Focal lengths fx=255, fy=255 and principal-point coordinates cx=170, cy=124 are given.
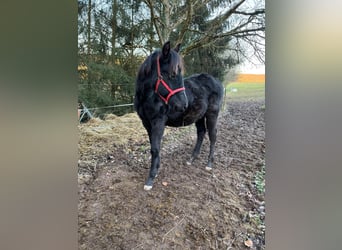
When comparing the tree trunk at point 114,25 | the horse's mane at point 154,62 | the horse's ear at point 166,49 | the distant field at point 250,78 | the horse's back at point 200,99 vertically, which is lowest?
the horse's back at point 200,99

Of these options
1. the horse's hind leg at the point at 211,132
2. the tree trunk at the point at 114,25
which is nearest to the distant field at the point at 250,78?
the horse's hind leg at the point at 211,132

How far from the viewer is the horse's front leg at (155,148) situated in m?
1.38

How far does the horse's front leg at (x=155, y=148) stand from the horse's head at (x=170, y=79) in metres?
0.13

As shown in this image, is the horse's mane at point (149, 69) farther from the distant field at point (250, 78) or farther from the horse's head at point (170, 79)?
the distant field at point (250, 78)

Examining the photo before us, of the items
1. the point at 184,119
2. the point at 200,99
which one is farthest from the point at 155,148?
the point at 200,99

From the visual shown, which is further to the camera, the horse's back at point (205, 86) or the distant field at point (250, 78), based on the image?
the horse's back at point (205, 86)

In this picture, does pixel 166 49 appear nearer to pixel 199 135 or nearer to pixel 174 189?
pixel 199 135

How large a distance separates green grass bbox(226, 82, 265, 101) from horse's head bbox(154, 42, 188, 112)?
0.78 ft

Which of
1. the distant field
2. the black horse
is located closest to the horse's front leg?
the black horse

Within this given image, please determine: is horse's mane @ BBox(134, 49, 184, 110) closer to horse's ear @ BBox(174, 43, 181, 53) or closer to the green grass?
horse's ear @ BBox(174, 43, 181, 53)

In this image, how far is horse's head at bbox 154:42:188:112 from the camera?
4.30 feet
